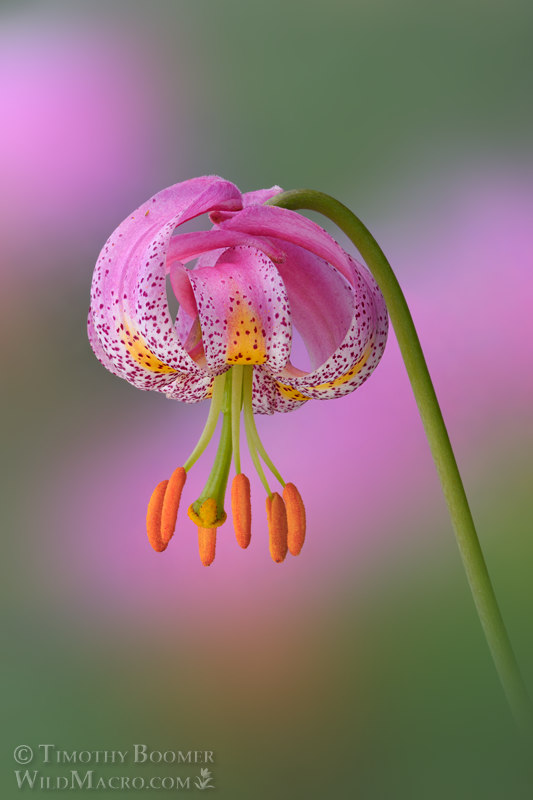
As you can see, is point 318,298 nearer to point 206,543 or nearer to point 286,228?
point 286,228

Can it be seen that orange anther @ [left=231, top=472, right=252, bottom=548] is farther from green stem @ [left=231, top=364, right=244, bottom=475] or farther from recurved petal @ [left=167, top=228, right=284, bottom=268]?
recurved petal @ [left=167, top=228, right=284, bottom=268]

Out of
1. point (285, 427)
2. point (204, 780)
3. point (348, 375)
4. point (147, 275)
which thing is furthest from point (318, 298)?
point (204, 780)

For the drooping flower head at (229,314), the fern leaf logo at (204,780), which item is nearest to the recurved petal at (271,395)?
the drooping flower head at (229,314)

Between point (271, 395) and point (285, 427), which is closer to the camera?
point (271, 395)

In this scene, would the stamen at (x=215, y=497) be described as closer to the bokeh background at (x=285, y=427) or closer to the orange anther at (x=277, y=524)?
the orange anther at (x=277, y=524)

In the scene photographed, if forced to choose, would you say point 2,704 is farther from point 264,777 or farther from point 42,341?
point 42,341

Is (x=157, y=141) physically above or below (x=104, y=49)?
below

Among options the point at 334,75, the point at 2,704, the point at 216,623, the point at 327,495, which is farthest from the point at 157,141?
the point at 2,704
